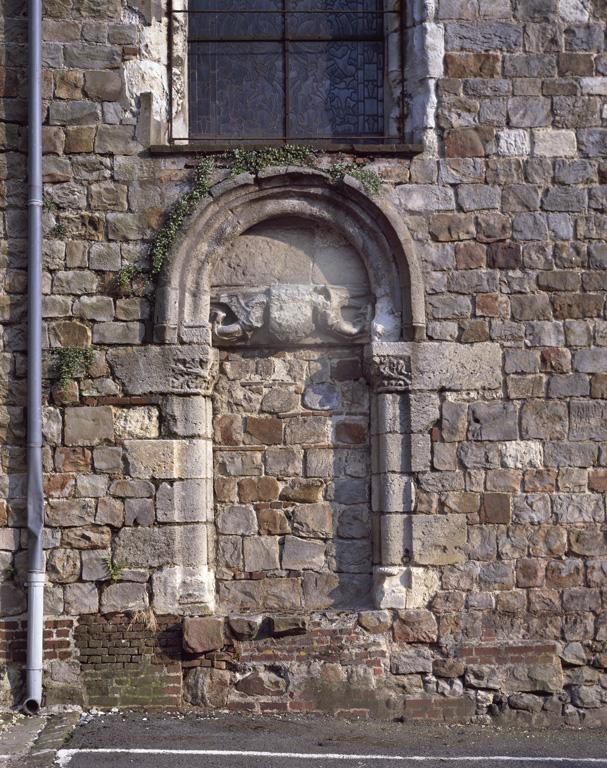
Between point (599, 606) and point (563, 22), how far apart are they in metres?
4.31

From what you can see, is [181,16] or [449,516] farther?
[181,16]

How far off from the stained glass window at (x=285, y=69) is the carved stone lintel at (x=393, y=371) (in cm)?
180

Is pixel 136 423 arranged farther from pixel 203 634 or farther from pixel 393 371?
pixel 393 371

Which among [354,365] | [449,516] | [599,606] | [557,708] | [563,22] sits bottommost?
[557,708]

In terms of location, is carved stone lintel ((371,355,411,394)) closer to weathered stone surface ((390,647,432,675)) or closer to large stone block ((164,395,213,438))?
large stone block ((164,395,213,438))

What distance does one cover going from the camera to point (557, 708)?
8.06 m

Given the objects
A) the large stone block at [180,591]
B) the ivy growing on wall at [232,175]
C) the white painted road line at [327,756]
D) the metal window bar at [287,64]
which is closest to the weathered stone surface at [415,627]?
the white painted road line at [327,756]

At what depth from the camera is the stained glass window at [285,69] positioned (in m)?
8.77

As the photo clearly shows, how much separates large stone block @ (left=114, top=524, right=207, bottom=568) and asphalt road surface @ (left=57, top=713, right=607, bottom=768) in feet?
3.46

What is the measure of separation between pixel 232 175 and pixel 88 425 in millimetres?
2094

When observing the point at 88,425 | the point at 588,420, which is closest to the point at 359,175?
the point at 588,420

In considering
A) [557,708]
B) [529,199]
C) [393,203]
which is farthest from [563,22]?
[557,708]

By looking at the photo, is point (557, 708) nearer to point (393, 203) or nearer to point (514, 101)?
point (393, 203)

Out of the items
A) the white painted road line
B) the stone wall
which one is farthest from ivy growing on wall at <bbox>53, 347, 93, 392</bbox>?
the white painted road line
